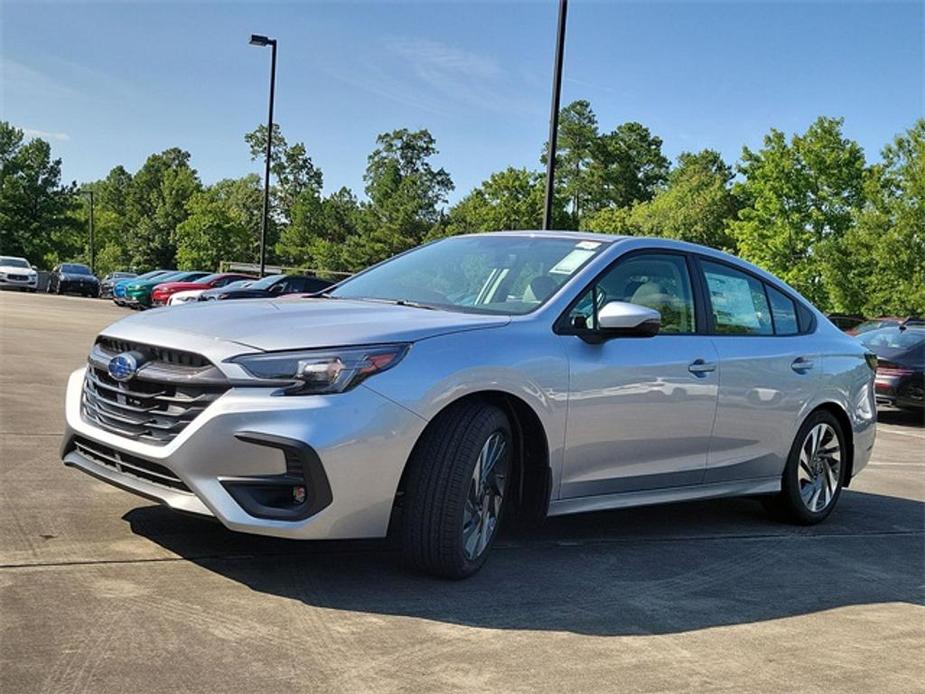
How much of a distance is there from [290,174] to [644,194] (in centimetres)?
3972

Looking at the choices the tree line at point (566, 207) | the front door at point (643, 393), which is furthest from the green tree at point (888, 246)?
the front door at point (643, 393)

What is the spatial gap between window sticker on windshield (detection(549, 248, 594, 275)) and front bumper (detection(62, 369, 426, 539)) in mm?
1457


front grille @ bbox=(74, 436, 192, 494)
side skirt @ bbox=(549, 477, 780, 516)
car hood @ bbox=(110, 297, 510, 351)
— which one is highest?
car hood @ bbox=(110, 297, 510, 351)

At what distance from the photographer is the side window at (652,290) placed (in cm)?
500

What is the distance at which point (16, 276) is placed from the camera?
143 ft

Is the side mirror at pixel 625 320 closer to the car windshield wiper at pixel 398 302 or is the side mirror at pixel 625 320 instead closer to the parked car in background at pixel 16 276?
the car windshield wiper at pixel 398 302

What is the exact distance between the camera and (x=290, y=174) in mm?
112438

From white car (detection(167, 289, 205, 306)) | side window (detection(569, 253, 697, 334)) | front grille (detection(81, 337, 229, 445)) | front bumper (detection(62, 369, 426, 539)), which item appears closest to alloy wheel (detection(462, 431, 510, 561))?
front bumper (detection(62, 369, 426, 539))

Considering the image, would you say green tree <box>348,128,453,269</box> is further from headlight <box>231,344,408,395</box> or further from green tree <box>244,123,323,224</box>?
headlight <box>231,344,408,395</box>

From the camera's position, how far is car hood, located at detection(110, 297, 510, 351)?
4.02m

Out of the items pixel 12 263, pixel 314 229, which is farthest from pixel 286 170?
pixel 12 263

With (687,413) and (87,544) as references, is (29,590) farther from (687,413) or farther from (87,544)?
(687,413)

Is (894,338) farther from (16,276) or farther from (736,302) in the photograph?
(16,276)

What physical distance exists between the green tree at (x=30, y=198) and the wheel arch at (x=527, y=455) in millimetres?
71922
